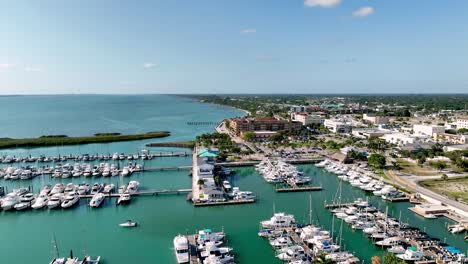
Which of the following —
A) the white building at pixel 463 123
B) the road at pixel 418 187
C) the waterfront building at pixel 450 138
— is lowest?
the road at pixel 418 187

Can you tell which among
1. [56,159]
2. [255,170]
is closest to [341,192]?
[255,170]

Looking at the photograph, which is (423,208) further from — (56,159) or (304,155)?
(56,159)

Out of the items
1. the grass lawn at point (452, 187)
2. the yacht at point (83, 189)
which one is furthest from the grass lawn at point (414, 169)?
the yacht at point (83, 189)

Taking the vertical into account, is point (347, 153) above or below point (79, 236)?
above

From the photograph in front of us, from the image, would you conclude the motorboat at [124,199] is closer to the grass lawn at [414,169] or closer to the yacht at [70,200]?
the yacht at [70,200]

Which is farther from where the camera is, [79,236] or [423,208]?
[423,208]

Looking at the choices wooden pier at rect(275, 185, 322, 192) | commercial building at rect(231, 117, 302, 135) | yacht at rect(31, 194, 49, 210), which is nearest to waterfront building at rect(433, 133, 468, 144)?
commercial building at rect(231, 117, 302, 135)

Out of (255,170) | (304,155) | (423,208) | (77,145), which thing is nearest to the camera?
(423,208)
